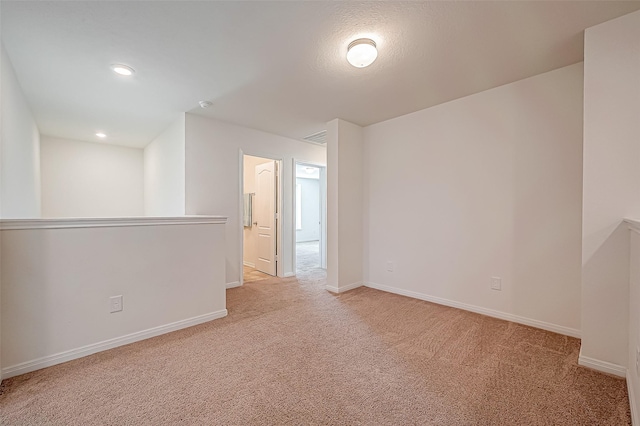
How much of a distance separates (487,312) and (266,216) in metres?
3.65

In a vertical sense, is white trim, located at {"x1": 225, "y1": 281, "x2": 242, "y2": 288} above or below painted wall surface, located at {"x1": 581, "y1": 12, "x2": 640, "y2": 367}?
below

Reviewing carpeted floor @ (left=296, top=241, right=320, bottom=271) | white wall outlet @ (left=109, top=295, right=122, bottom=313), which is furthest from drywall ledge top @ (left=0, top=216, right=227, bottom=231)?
carpeted floor @ (left=296, top=241, right=320, bottom=271)

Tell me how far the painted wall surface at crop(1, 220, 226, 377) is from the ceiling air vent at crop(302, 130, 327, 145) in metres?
2.48

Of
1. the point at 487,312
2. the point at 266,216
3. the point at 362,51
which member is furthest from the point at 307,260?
the point at 362,51

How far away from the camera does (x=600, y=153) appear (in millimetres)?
1859

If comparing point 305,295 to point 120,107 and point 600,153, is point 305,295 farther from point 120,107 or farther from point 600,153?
point 120,107

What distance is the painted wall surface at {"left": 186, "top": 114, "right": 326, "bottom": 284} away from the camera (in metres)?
3.68

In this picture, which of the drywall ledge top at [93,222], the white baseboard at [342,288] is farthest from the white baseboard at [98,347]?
the white baseboard at [342,288]

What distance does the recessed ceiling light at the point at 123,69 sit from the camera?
2.36 metres

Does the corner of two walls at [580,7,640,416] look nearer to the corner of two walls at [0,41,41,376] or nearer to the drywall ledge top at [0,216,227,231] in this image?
the drywall ledge top at [0,216,227,231]

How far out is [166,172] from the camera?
4301 millimetres

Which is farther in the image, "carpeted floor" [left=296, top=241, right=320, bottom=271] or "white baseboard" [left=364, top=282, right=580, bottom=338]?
"carpeted floor" [left=296, top=241, right=320, bottom=271]

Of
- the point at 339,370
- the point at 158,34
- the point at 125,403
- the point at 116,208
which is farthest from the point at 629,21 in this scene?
the point at 116,208

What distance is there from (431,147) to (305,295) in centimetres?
253
